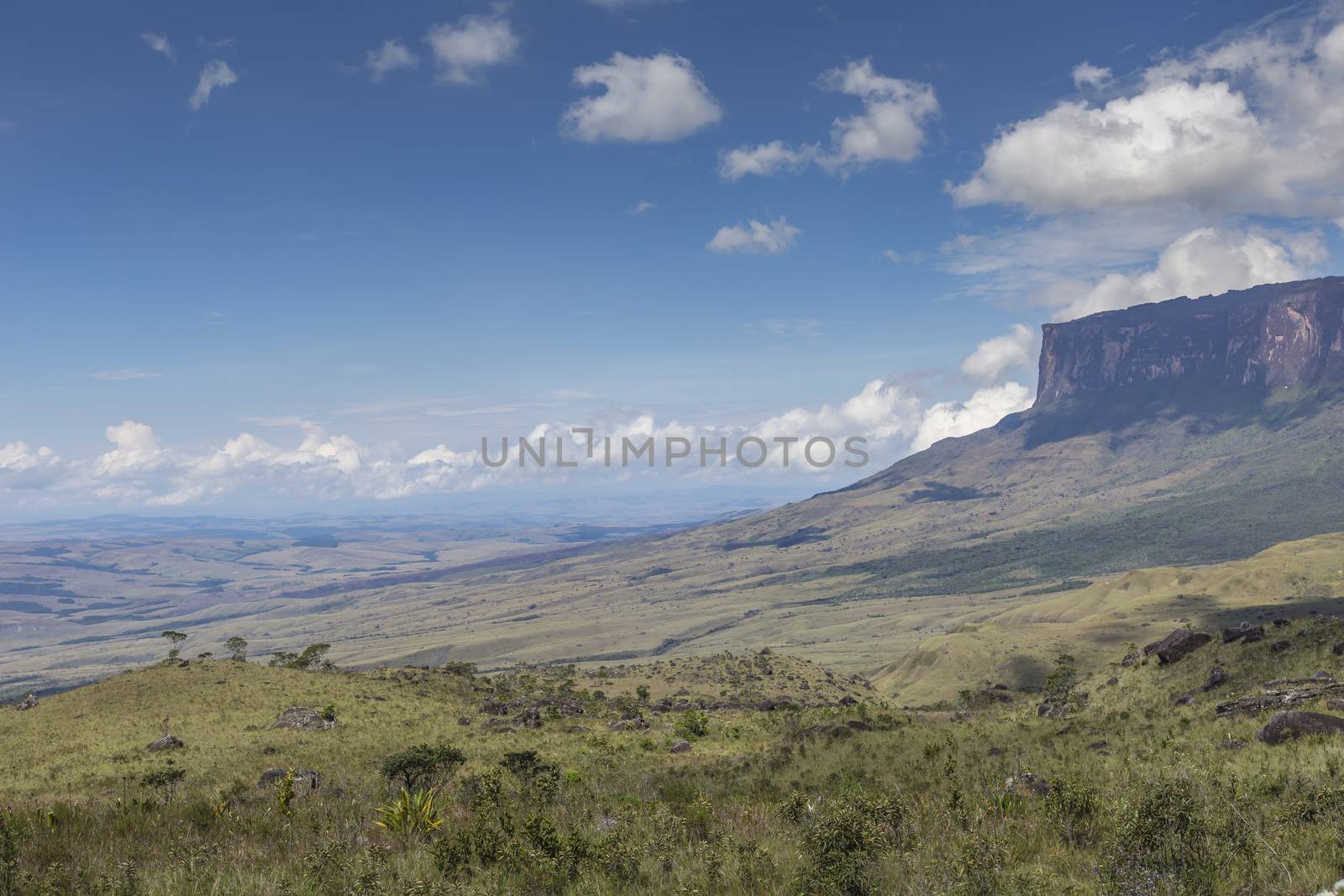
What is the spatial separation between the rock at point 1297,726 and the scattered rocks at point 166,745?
49.8 meters

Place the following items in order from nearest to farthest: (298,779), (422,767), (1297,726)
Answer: (1297,726), (298,779), (422,767)

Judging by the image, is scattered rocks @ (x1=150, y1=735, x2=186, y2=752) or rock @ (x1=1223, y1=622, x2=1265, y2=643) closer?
scattered rocks @ (x1=150, y1=735, x2=186, y2=752)

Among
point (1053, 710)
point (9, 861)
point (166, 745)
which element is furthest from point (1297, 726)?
point (166, 745)

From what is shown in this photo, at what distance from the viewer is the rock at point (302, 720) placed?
48.2 metres

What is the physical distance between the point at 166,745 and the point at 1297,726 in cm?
5103

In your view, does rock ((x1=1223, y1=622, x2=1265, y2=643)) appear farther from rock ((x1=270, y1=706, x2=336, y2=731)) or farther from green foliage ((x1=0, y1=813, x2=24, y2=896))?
green foliage ((x1=0, y1=813, x2=24, y2=896))

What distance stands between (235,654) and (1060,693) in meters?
83.0

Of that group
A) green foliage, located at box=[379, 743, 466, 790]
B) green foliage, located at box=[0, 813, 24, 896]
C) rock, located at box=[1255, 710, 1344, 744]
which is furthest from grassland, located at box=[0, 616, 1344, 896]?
rock, located at box=[1255, 710, 1344, 744]

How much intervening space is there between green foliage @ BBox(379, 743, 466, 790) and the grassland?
33.1 inches

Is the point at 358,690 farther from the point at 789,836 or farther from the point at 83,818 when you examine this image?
the point at 789,836

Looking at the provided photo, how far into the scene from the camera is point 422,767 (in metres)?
28.4

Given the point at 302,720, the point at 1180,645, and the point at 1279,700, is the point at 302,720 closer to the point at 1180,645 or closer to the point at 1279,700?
the point at 1279,700

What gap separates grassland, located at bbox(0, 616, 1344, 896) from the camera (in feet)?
31.6

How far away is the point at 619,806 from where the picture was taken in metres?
17.2
